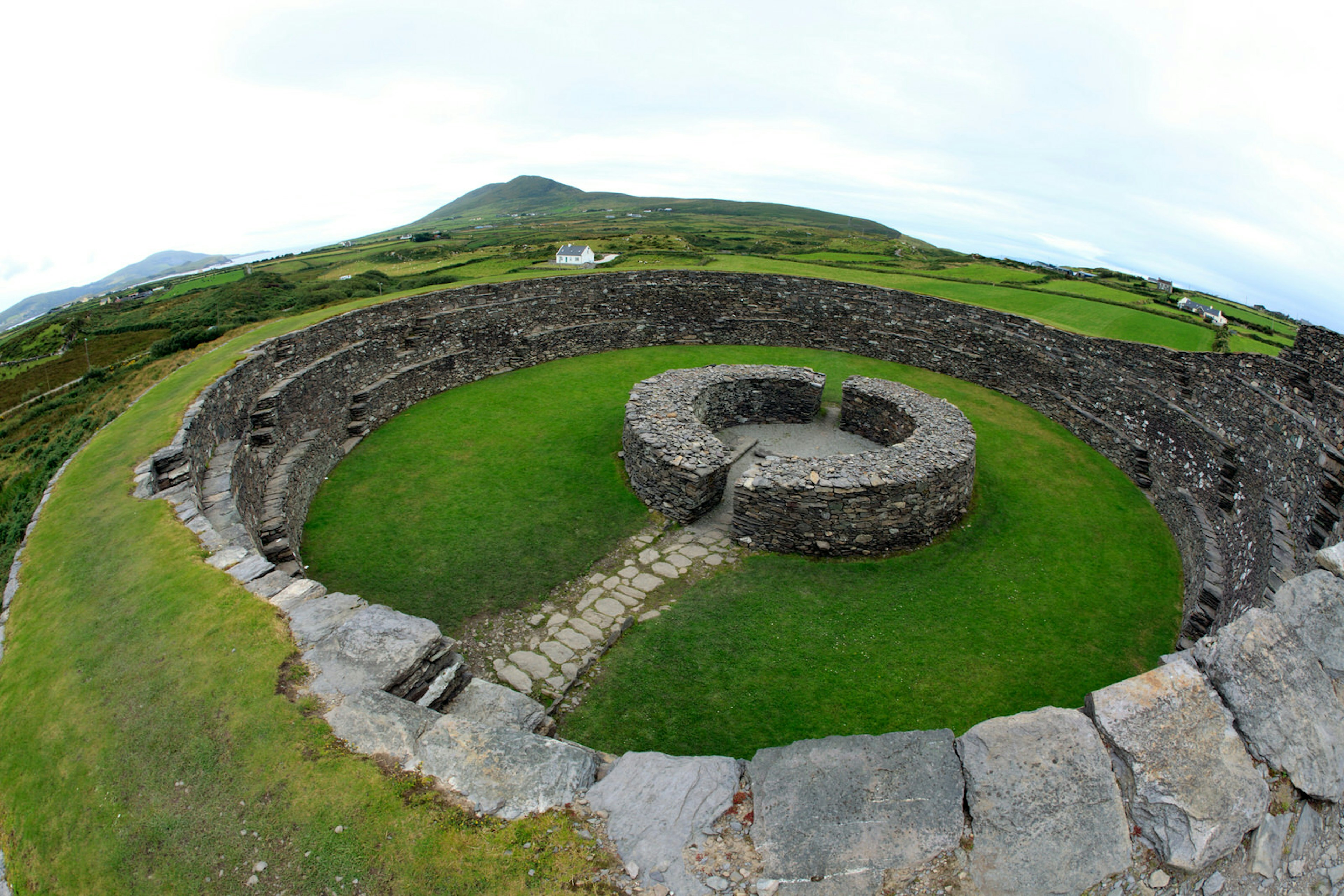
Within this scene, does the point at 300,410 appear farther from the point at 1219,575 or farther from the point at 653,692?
the point at 1219,575

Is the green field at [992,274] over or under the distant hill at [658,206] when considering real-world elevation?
under

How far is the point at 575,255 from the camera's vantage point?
4962cm

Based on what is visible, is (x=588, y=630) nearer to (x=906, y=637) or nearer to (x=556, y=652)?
(x=556, y=652)

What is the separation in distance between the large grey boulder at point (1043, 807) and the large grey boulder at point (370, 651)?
204 inches

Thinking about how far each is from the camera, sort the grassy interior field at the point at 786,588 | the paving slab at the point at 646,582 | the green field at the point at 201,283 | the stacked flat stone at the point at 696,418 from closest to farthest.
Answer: the grassy interior field at the point at 786,588 < the paving slab at the point at 646,582 < the stacked flat stone at the point at 696,418 < the green field at the point at 201,283

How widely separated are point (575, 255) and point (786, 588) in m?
44.6

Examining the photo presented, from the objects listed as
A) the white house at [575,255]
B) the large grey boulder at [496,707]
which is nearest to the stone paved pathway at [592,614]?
the large grey boulder at [496,707]

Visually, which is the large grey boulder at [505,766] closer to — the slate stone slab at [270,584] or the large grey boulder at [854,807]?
the large grey boulder at [854,807]

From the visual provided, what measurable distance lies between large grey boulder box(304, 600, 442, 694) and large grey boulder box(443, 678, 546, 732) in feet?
2.11

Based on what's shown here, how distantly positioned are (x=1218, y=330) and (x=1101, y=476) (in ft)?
27.2

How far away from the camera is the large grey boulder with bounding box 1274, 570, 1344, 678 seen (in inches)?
196

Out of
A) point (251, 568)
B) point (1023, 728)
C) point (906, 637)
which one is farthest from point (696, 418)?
point (1023, 728)

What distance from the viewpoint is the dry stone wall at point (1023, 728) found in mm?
4176

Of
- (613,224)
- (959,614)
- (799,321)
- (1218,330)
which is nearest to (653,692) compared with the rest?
(959,614)
